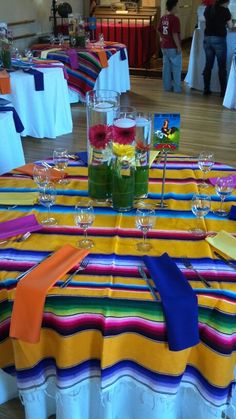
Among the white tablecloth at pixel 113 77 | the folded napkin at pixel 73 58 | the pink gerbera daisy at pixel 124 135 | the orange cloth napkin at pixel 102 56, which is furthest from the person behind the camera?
the white tablecloth at pixel 113 77

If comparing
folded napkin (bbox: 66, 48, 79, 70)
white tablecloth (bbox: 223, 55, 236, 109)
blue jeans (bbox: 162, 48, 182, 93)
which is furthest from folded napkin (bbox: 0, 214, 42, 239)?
blue jeans (bbox: 162, 48, 182, 93)

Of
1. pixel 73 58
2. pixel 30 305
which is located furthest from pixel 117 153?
pixel 73 58

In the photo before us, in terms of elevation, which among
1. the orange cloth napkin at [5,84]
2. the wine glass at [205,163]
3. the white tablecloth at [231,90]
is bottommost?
the white tablecloth at [231,90]

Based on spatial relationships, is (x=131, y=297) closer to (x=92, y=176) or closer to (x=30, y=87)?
(x=92, y=176)

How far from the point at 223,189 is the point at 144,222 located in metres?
0.41

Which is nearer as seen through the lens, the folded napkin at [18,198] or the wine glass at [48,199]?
the wine glass at [48,199]

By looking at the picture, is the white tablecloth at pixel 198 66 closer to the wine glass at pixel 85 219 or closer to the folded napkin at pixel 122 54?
the folded napkin at pixel 122 54

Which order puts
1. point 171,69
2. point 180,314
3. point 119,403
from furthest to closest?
1. point 171,69
2. point 119,403
3. point 180,314

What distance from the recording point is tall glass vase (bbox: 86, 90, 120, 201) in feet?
5.33

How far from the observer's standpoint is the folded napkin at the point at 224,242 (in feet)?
4.68

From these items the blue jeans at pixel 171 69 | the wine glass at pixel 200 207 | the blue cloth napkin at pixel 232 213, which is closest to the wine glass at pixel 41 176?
the wine glass at pixel 200 207

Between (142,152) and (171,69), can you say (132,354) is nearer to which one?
(142,152)

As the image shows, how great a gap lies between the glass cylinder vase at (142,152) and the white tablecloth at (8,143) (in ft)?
5.33

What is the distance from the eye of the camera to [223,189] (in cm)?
175
